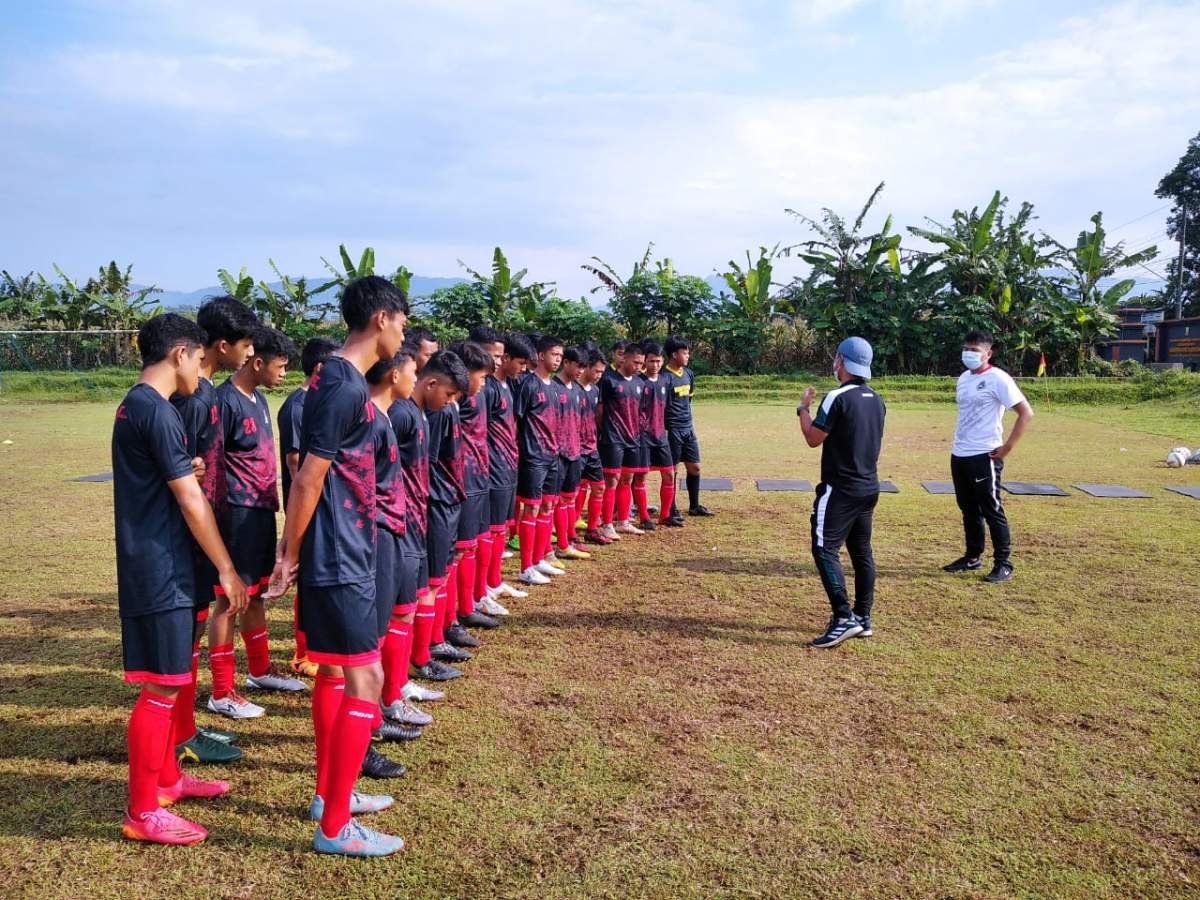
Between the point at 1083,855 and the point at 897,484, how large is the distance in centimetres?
859

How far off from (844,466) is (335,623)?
3479 millimetres

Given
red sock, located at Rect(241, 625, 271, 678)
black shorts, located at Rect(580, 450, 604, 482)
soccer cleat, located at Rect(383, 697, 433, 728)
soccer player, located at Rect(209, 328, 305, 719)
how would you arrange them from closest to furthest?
soccer cleat, located at Rect(383, 697, 433, 728) → soccer player, located at Rect(209, 328, 305, 719) → red sock, located at Rect(241, 625, 271, 678) → black shorts, located at Rect(580, 450, 604, 482)

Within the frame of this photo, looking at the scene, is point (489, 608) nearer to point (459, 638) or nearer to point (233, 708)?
point (459, 638)

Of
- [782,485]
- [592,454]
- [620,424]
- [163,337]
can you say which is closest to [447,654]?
[163,337]

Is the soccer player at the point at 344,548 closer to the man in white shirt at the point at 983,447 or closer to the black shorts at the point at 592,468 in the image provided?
the black shorts at the point at 592,468

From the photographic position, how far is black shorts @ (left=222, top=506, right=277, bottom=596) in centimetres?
440

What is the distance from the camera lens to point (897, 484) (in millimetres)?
11414

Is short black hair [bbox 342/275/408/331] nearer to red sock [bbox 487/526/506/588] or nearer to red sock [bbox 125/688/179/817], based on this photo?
red sock [bbox 125/688/179/817]

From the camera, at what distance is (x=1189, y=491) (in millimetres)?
10531

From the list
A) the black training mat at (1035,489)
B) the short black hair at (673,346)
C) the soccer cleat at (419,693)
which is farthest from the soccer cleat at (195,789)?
the black training mat at (1035,489)

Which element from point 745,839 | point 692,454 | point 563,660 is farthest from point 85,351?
point 745,839

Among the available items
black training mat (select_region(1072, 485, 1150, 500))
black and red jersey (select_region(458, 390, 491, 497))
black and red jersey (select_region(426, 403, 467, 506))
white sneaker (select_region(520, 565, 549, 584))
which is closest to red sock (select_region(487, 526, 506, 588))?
white sneaker (select_region(520, 565, 549, 584))

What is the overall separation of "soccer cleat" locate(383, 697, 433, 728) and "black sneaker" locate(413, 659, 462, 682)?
606 millimetres

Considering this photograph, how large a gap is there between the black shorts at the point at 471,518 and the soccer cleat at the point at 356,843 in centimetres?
243
